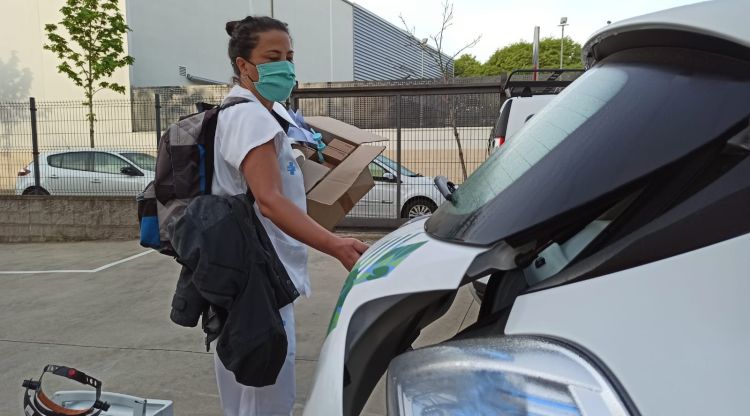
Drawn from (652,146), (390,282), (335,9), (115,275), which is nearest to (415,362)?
(390,282)

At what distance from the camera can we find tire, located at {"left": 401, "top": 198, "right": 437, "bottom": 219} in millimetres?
8250

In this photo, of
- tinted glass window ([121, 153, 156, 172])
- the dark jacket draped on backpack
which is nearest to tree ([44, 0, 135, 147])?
tinted glass window ([121, 153, 156, 172])

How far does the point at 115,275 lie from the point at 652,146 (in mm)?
6977

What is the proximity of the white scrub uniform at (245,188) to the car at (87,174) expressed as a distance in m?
8.86

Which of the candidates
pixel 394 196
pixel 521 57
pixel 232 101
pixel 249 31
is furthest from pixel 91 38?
pixel 521 57

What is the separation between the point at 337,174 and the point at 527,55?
175ft

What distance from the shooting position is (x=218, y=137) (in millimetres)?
1817

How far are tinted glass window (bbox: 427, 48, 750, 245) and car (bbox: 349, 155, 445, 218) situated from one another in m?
7.00

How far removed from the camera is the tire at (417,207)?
8250 mm

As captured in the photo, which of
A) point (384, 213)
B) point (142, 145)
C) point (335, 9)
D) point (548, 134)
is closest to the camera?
point (548, 134)

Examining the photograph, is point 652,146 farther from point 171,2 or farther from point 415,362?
point 171,2

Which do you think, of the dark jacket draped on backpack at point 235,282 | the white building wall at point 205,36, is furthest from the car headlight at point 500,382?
the white building wall at point 205,36

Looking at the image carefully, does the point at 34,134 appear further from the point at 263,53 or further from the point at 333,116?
the point at 263,53

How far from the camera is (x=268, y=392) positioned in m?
1.97
